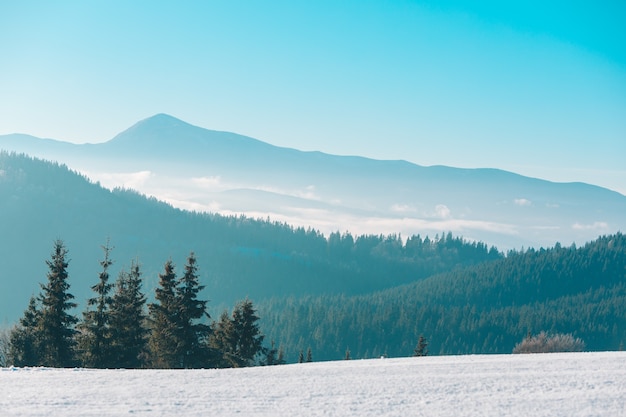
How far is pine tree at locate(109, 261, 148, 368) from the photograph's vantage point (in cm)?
3641

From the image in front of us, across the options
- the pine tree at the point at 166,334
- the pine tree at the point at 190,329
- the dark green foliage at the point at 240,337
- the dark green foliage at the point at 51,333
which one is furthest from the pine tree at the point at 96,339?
the dark green foliage at the point at 240,337

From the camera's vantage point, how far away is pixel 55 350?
120 feet

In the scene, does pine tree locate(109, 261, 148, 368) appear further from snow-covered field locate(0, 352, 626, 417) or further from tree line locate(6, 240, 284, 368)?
snow-covered field locate(0, 352, 626, 417)

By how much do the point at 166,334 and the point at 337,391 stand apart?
22.5 m

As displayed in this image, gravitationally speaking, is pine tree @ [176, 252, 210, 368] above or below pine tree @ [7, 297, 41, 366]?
above

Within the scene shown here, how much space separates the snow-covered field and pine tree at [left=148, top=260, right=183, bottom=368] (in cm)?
1597

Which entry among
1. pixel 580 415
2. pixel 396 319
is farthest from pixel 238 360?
pixel 396 319

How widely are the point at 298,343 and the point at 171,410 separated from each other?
174 m

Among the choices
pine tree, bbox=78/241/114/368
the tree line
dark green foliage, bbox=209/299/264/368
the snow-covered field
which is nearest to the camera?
the snow-covered field

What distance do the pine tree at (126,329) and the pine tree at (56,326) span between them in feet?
8.98

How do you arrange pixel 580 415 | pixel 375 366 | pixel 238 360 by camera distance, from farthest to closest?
pixel 238 360 < pixel 375 366 < pixel 580 415

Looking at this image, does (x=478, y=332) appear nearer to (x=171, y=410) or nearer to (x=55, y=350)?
(x=55, y=350)

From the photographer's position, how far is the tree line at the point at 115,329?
3631cm

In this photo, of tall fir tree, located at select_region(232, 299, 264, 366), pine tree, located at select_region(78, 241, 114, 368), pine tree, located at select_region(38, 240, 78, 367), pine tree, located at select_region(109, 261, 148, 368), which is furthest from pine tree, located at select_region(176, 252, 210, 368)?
pine tree, located at select_region(38, 240, 78, 367)
